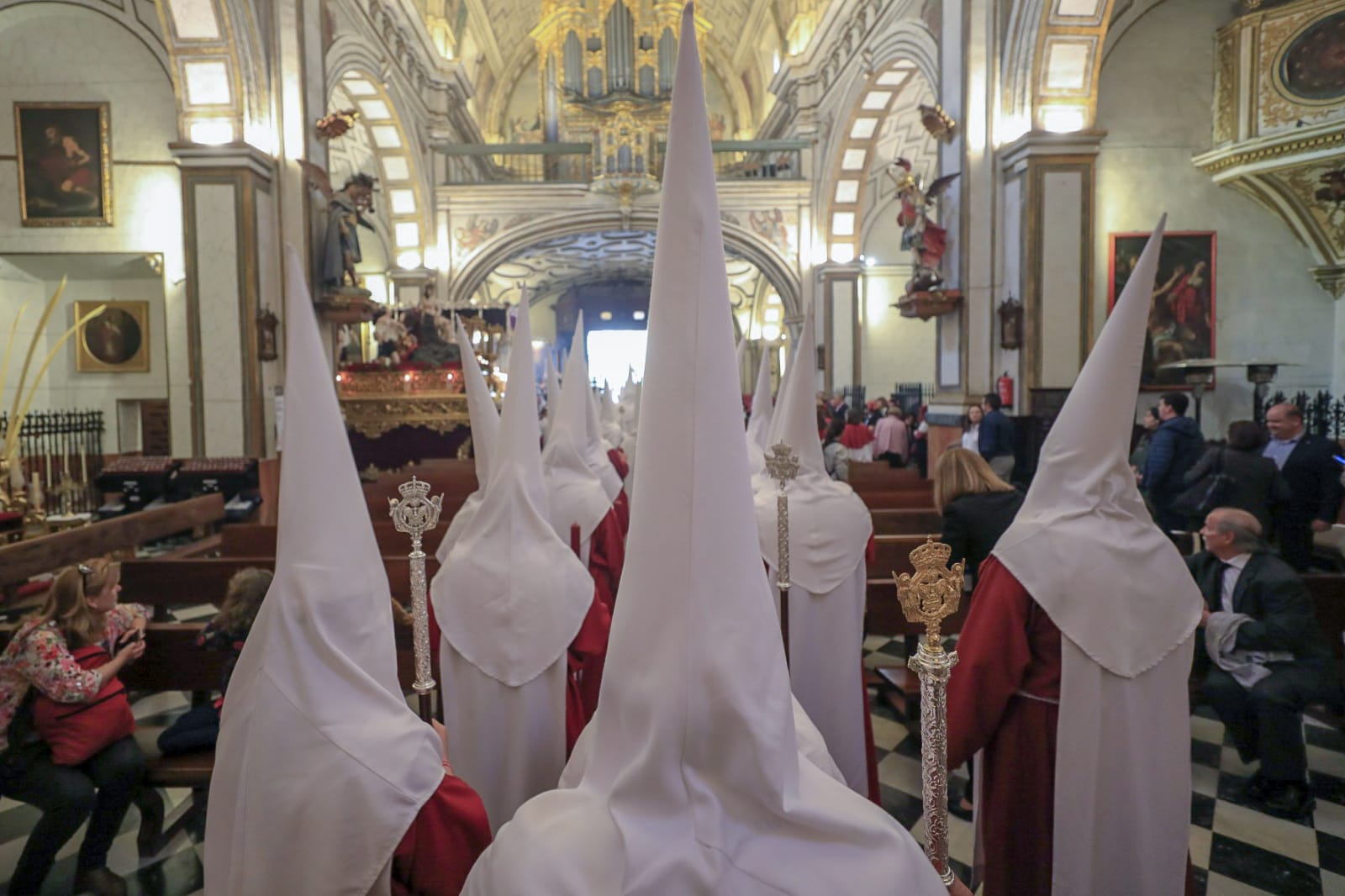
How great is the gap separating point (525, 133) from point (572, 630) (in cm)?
2453

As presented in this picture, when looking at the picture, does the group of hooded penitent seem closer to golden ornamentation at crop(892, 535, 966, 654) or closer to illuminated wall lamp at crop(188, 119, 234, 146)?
golden ornamentation at crop(892, 535, 966, 654)

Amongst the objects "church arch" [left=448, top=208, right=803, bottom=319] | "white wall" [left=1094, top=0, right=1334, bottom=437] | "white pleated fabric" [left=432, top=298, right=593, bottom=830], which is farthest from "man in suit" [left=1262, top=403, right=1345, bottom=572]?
"church arch" [left=448, top=208, right=803, bottom=319]

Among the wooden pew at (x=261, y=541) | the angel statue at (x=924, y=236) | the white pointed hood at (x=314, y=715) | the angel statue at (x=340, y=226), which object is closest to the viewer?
the white pointed hood at (x=314, y=715)

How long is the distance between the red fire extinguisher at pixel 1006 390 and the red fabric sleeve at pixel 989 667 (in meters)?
7.39

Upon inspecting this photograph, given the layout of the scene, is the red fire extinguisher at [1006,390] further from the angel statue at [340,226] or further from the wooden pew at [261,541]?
the angel statue at [340,226]

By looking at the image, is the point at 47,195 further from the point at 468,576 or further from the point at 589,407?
the point at 468,576

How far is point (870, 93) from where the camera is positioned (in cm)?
1384

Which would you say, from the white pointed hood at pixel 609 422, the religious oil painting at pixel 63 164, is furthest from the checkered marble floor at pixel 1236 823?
the religious oil painting at pixel 63 164

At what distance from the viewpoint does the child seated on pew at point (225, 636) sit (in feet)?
9.14

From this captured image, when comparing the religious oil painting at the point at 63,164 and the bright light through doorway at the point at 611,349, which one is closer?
the religious oil painting at the point at 63,164

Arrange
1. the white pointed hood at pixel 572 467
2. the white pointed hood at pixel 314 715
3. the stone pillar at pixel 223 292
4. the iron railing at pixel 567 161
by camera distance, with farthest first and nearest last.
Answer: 1. the iron railing at pixel 567 161
2. the stone pillar at pixel 223 292
3. the white pointed hood at pixel 572 467
4. the white pointed hood at pixel 314 715

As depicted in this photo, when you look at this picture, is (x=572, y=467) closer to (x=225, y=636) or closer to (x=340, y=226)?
(x=225, y=636)

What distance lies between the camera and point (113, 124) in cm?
1060

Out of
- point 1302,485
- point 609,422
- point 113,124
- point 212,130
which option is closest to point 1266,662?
point 1302,485
